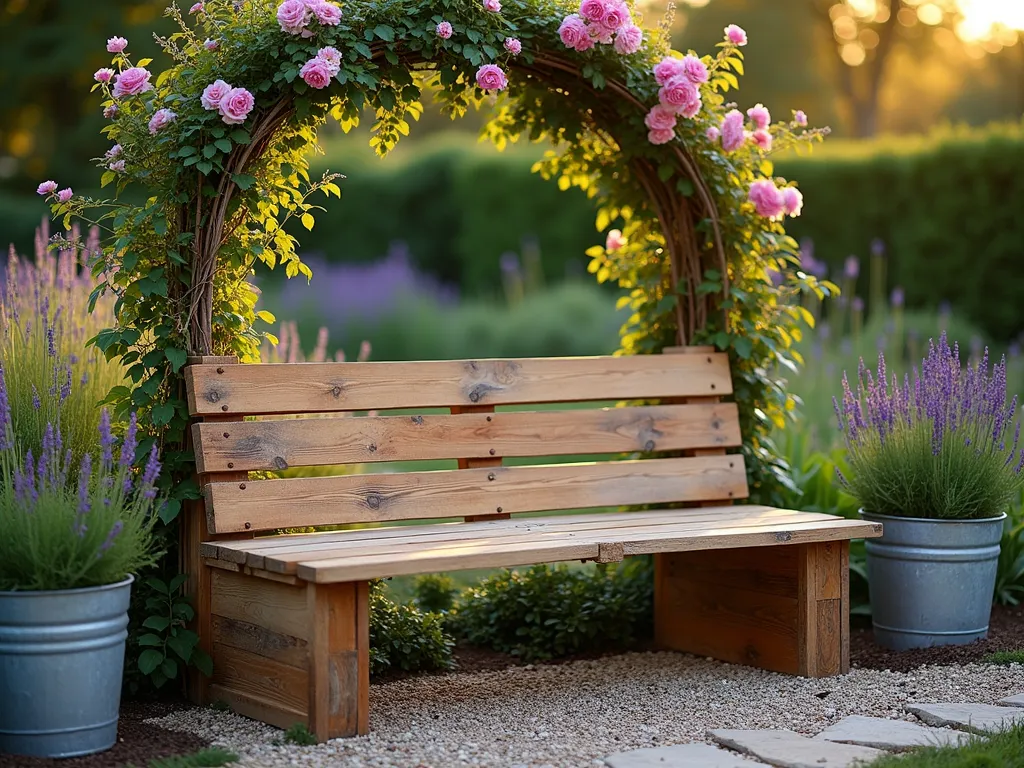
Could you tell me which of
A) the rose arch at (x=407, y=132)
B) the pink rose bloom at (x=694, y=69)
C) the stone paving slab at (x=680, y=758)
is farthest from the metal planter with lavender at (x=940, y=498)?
the stone paving slab at (x=680, y=758)

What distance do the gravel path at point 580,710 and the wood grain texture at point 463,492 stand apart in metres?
Result: 0.59

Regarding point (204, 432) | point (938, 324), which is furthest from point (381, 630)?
point (938, 324)

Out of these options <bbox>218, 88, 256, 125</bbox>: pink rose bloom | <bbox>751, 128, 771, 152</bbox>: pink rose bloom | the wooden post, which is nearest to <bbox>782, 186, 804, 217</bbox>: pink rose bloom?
<bbox>751, 128, 771, 152</bbox>: pink rose bloom

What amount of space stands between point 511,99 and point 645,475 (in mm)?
1595

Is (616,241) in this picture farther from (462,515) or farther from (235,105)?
(235,105)

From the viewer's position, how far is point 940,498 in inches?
164

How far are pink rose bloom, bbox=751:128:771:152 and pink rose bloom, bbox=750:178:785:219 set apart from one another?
0.52 ft

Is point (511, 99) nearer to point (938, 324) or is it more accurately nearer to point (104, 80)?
point (104, 80)

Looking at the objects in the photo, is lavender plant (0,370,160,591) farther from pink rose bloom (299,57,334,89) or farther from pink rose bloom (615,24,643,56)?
pink rose bloom (615,24,643,56)

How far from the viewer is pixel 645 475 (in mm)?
4418

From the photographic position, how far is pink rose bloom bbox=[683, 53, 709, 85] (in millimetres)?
4371

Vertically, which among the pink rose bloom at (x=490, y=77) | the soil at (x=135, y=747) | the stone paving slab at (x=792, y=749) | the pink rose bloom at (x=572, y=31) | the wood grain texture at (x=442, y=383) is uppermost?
the pink rose bloom at (x=572, y=31)

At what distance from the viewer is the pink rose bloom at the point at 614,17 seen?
4203 mm

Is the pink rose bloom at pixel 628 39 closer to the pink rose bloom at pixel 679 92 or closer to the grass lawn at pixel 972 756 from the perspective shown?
the pink rose bloom at pixel 679 92
